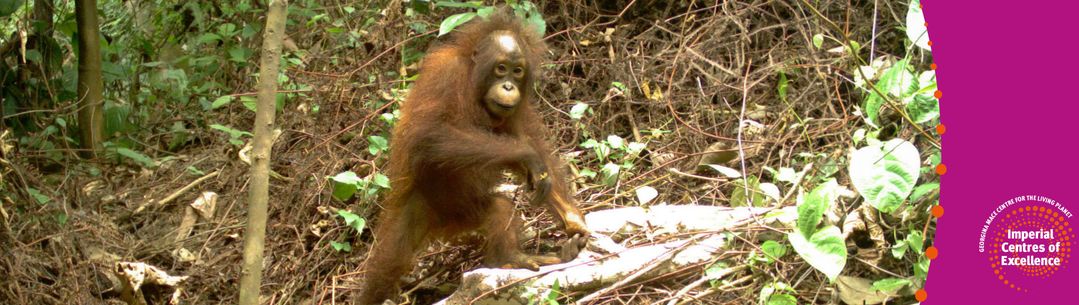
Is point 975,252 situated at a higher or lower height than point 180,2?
higher

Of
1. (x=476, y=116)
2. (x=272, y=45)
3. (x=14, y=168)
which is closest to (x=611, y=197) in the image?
(x=476, y=116)

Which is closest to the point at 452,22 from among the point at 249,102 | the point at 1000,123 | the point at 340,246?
the point at 340,246

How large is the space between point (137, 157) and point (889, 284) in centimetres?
385

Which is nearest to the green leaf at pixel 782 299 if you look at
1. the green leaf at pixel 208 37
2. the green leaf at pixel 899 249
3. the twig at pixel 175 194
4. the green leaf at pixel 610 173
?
the green leaf at pixel 899 249

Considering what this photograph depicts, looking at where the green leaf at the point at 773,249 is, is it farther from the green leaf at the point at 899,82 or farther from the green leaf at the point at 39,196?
the green leaf at the point at 39,196

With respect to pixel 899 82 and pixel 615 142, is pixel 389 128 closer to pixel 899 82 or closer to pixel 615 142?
pixel 615 142

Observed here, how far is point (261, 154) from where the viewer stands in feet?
9.59

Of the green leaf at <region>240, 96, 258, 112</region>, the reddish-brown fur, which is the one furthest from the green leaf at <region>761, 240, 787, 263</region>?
the green leaf at <region>240, 96, 258, 112</region>

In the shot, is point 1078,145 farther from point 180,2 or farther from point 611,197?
point 180,2

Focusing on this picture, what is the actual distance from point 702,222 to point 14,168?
9.02ft

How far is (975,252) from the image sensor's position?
2.19 meters

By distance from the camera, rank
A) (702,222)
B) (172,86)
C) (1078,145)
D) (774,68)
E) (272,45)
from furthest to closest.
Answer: (172,86) < (774,68) < (702,222) < (272,45) < (1078,145)

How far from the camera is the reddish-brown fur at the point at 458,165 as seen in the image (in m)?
4.06

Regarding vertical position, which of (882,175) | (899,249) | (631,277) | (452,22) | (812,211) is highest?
(882,175)
